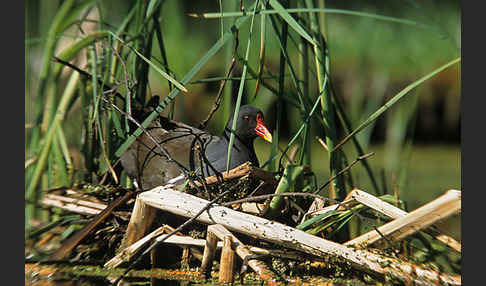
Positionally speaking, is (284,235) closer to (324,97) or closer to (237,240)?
(237,240)

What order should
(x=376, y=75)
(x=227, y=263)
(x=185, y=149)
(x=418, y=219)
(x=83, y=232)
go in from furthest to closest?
(x=376, y=75) < (x=185, y=149) < (x=83, y=232) < (x=227, y=263) < (x=418, y=219)

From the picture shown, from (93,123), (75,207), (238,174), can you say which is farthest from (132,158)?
(238,174)

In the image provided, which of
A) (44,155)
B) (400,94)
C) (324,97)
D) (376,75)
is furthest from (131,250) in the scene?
(376,75)

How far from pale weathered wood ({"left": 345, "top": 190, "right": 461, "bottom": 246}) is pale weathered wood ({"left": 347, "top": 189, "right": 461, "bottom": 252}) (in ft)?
0.20

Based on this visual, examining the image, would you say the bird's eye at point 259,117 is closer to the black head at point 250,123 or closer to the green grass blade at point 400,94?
the black head at point 250,123

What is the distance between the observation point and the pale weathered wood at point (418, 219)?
167 centimetres

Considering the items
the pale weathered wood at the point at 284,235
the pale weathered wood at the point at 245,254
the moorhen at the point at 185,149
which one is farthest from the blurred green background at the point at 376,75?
the pale weathered wood at the point at 245,254

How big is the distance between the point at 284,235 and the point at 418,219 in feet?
1.40

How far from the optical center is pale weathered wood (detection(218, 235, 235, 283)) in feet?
6.18

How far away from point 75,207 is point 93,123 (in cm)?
46

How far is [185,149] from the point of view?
8.08 feet

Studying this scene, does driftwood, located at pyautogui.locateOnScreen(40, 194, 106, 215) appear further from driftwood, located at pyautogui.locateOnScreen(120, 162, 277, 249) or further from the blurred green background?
the blurred green background

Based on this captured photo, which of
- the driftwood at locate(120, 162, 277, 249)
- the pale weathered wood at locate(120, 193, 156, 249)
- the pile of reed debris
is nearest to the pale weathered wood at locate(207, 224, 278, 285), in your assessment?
the pile of reed debris

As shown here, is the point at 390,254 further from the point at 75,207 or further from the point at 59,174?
the point at 59,174
